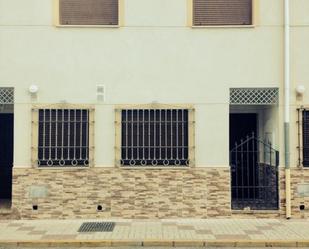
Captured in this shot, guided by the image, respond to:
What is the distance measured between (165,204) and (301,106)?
13.3ft

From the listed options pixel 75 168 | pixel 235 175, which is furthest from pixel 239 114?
pixel 75 168

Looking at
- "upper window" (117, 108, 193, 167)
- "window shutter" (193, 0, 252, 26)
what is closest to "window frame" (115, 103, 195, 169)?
"upper window" (117, 108, 193, 167)

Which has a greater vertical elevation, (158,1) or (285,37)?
(158,1)

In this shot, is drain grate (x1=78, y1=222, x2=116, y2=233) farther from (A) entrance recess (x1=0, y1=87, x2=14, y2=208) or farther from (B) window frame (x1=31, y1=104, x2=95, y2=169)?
(A) entrance recess (x1=0, y1=87, x2=14, y2=208)

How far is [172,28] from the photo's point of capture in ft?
38.2

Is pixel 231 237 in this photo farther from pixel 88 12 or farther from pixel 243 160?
pixel 88 12

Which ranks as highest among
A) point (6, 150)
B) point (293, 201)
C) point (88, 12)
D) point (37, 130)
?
point (88, 12)

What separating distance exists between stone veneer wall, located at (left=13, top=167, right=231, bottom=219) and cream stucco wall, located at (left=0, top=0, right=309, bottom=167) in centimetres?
55

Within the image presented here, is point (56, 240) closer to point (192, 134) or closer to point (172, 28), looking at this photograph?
point (192, 134)

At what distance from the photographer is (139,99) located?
11609mm

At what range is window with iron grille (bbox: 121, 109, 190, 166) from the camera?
11586mm

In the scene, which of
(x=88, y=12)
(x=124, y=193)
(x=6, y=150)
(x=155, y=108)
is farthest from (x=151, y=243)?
(x=6, y=150)

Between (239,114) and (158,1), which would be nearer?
(158,1)

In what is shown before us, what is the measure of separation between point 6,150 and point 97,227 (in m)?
4.38
